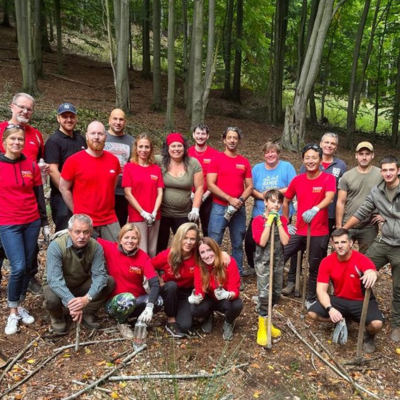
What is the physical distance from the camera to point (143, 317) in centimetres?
400

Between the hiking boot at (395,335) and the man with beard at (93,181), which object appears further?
the hiking boot at (395,335)

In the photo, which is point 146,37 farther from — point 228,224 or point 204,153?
point 228,224

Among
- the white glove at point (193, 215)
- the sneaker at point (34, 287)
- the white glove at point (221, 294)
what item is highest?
the white glove at point (193, 215)

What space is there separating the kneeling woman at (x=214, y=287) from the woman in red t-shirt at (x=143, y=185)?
0.87 metres

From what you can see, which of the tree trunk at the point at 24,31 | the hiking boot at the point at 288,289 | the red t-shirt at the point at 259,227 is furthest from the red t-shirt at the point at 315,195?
the tree trunk at the point at 24,31

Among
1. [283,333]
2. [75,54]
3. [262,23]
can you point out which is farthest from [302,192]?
[75,54]

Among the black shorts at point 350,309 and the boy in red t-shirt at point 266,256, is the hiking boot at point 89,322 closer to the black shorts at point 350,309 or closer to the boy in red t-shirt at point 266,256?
the boy in red t-shirt at point 266,256

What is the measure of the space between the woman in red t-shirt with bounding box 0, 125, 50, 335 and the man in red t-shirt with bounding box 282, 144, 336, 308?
10.3 feet

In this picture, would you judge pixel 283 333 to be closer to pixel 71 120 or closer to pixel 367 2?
pixel 71 120

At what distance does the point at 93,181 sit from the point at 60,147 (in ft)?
2.13

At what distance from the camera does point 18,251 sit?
4211mm

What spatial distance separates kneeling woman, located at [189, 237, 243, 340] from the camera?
425 centimetres

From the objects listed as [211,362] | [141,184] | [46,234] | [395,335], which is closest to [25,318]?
[46,234]

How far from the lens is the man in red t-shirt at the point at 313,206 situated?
489 cm
